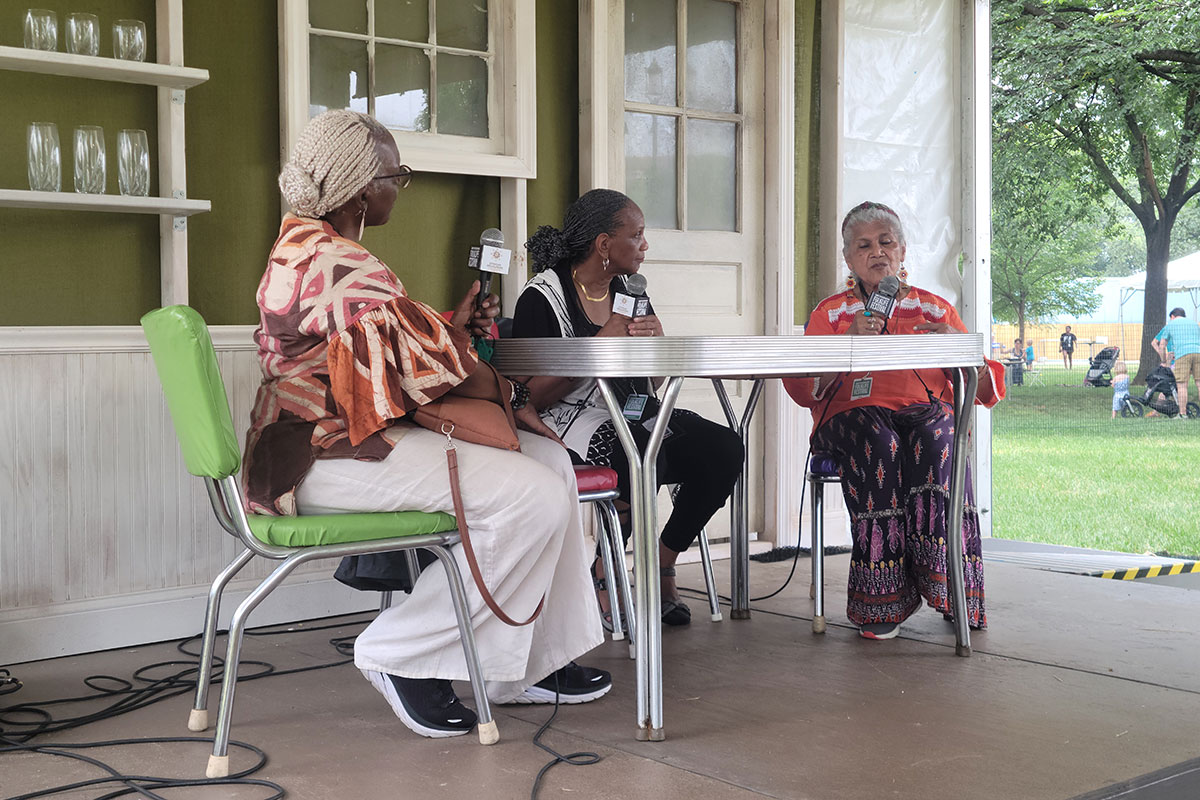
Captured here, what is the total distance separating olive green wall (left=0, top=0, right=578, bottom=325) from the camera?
308cm

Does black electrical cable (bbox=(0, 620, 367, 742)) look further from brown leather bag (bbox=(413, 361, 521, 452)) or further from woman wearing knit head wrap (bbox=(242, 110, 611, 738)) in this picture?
brown leather bag (bbox=(413, 361, 521, 452))

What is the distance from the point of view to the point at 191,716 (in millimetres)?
2412

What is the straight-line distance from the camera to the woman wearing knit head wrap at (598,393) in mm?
3152

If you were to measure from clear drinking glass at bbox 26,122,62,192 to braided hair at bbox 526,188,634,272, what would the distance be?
4.06 feet

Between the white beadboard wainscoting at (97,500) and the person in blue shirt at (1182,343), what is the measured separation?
9.27 meters

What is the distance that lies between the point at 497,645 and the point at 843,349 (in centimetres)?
93

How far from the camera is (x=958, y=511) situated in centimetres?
297

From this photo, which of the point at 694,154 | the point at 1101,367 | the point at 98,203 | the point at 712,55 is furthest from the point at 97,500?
the point at 1101,367

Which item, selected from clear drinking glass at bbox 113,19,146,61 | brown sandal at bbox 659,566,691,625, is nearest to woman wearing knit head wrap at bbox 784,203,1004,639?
brown sandal at bbox 659,566,691,625

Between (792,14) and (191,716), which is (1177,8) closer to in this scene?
(792,14)

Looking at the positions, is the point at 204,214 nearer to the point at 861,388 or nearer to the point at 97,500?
the point at 97,500

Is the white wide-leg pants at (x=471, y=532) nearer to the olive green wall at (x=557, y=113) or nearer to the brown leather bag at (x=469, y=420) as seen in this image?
the brown leather bag at (x=469, y=420)

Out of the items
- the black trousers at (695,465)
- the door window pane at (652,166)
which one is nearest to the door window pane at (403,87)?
the door window pane at (652,166)

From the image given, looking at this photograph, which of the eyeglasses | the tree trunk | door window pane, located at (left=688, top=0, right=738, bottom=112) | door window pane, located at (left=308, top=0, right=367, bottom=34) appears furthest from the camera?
the tree trunk
